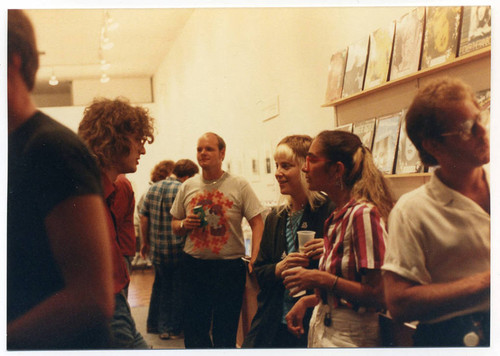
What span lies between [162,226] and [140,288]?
286 millimetres

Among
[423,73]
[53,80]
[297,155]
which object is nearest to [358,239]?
[297,155]

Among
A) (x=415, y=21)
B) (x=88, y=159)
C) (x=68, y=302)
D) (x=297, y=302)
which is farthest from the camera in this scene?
(x=297, y=302)

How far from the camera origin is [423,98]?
2.00 metres

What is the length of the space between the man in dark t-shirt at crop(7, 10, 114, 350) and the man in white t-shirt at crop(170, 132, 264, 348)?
42cm

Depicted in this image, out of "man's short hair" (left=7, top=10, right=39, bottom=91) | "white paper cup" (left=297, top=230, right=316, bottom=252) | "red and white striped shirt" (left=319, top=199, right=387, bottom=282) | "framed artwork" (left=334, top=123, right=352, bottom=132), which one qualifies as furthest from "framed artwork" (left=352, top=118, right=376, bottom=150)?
"man's short hair" (left=7, top=10, right=39, bottom=91)

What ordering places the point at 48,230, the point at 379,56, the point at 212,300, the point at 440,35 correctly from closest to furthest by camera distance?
the point at 48,230
the point at 440,35
the point at 379,56
the point at 212,300

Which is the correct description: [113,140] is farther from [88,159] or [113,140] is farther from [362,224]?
[362,224]

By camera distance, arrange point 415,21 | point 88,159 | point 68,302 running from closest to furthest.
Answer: point 68,302, point 88,159, point 415,21

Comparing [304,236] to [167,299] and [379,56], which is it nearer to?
[167,299]

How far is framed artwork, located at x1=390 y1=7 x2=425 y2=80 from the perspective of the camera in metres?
1.96

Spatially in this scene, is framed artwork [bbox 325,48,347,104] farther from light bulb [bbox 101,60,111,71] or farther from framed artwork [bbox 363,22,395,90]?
light bulb [bbox 101,60,111,71]

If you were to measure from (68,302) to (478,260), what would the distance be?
160 cm

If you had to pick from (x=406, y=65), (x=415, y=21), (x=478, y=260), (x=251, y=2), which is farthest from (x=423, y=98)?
(x=251, y=2)

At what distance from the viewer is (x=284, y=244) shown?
2.13m
